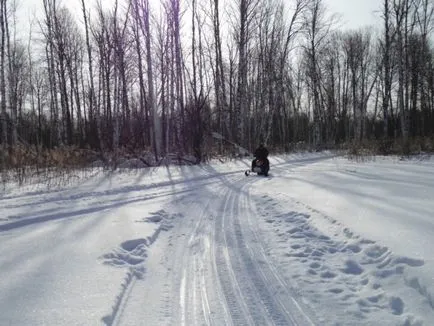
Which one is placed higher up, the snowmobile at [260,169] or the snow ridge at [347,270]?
the snowmobile at [260,169]

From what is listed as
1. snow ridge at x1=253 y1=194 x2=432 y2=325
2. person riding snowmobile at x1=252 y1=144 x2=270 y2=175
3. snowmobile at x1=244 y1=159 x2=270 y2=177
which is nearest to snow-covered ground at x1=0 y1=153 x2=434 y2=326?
snow ridge at x1=253 y1=194 x2=432 y2=325

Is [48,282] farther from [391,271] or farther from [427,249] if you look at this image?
[427,249]

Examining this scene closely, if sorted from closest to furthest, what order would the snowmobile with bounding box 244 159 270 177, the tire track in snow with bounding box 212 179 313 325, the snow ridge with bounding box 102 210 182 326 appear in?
the tire track in snow with bounding box 212 179 313 325, the snow ridge with bounding box 102 210 182 326, the snowmobile with bounding box 244 159 270 177

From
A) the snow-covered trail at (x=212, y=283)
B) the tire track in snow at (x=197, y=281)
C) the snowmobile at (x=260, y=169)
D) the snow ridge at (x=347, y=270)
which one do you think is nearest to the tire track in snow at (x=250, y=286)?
the snow-covered trail at (x=212, y=283)

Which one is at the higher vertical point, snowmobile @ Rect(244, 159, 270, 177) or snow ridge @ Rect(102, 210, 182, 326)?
snowmobile @ Rect(244, 159, 270, 177)

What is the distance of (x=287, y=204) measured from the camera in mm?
8305

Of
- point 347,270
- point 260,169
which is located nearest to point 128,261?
point 347,270

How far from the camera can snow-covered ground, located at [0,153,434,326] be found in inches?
135

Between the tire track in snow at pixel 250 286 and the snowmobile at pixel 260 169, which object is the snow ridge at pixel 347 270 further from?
the snowmobile at pixel 260 169

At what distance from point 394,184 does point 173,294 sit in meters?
7.40

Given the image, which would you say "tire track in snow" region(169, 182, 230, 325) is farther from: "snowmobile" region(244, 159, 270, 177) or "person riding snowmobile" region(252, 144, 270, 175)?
"person riding snowmobile" region(252, 144, 270, 175)

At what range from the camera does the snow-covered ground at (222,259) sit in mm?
3424

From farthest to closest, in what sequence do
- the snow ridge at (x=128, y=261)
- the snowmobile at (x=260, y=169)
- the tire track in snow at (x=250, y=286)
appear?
the snowmobile at (x=260, y=169) < the snow ridge at (x=128, y=261) < the tire track in snow at (x=250, y=286)

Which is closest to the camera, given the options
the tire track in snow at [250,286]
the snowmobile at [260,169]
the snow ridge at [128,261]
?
the tire track in snow at [250,286]
